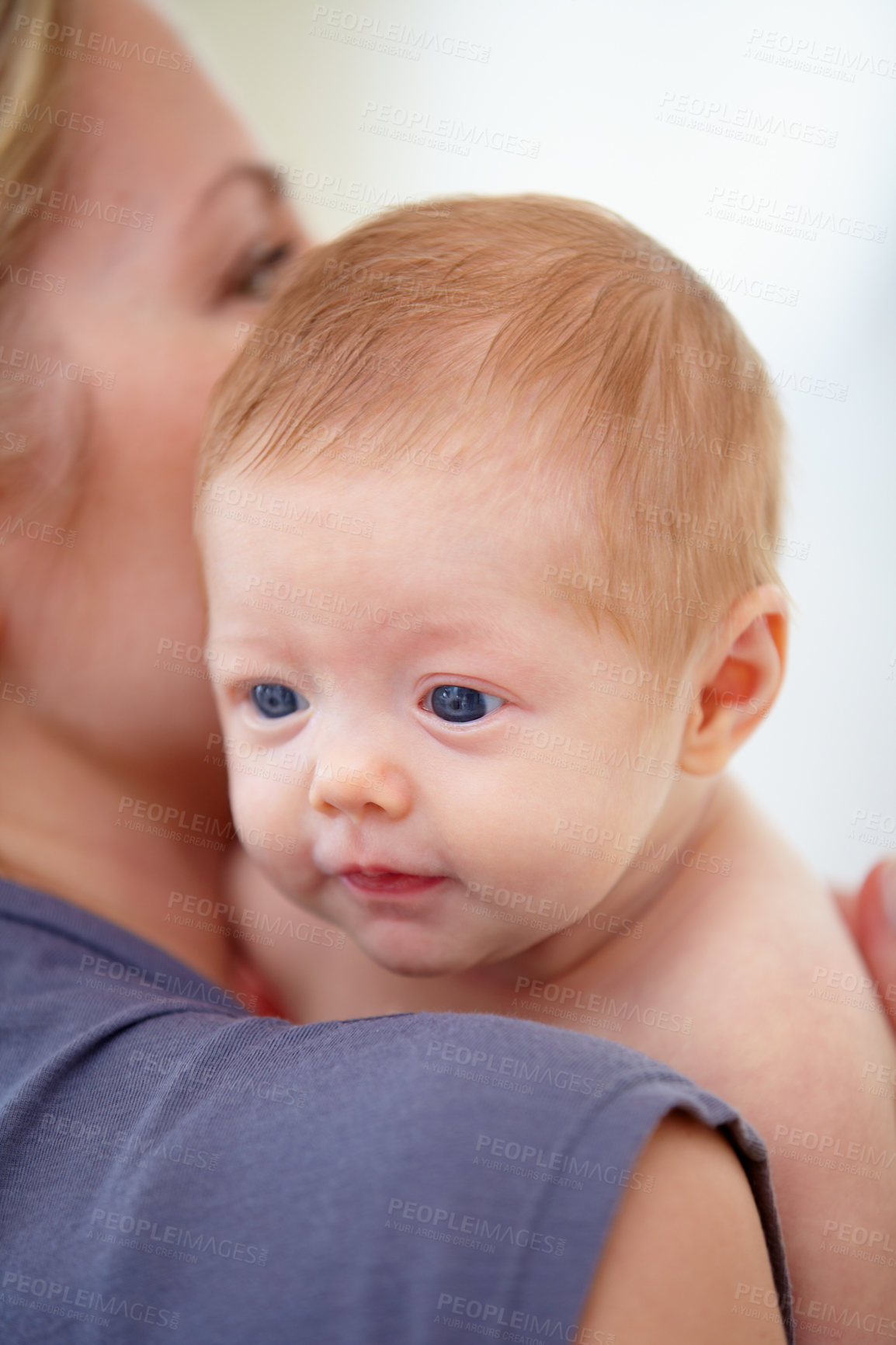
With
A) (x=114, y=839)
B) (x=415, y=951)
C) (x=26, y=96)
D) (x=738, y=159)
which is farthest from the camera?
(x=738, y=159)

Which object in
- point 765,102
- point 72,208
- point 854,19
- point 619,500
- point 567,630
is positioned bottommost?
point 567,630

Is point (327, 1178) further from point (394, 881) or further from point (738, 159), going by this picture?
point (738, 159)

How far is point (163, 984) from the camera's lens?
0.99m

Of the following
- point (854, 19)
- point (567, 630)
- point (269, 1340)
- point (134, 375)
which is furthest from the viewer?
point (854, 19)

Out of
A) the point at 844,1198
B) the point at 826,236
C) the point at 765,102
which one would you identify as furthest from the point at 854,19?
the point at 844,1198

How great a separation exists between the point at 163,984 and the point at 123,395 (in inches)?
23.6

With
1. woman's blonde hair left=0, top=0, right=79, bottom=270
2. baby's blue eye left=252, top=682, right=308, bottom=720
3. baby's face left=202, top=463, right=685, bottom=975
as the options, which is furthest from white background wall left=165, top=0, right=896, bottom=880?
baby's blue eye left=252, top=682, right=308, bottom=720

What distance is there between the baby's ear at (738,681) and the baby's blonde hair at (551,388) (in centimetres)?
3

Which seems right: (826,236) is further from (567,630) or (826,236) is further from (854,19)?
(567,630)

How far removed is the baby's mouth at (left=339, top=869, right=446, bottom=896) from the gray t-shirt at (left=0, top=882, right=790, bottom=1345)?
0.17 metres

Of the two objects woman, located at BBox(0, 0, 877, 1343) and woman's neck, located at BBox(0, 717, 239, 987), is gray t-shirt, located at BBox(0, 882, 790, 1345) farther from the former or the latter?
woman's neck, located at BBox(0, 717, 239, 987)

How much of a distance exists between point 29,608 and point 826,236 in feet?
3.63

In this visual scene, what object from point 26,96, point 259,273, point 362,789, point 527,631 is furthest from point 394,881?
point 26,96

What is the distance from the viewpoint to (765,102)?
137 cm
